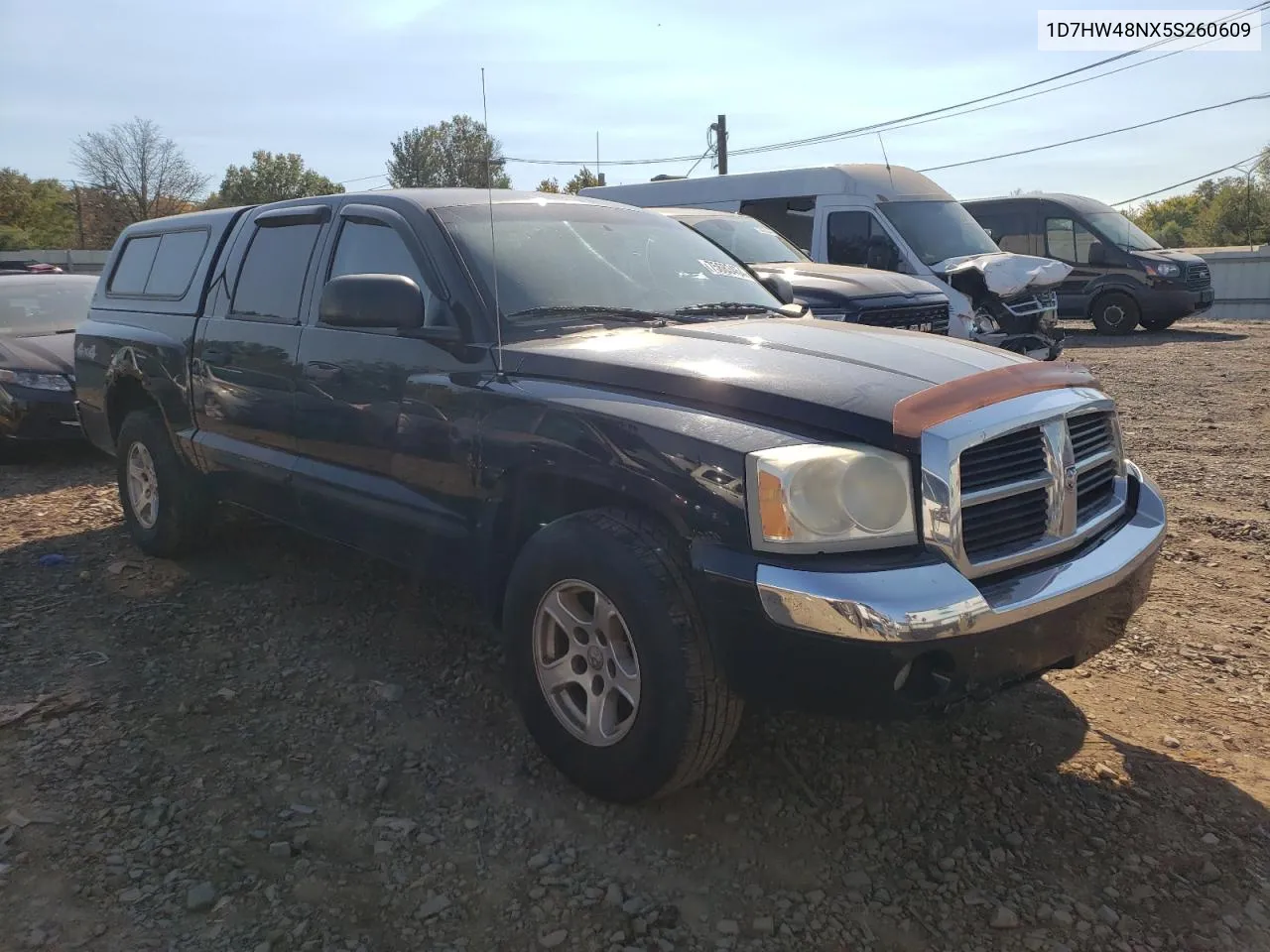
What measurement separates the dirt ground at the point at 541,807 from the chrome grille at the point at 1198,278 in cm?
1264

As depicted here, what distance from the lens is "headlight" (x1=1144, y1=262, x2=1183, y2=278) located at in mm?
15227

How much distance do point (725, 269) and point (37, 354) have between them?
621 cm

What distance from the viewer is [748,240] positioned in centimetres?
957

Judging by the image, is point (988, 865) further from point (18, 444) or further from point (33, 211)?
point (33, 211)

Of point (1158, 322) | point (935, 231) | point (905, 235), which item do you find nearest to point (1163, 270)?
point (1158, 322)

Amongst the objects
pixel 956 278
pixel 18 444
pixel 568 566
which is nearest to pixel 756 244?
pixel 956 278

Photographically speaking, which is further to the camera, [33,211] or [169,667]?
[33,211]

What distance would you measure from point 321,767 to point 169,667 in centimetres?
114

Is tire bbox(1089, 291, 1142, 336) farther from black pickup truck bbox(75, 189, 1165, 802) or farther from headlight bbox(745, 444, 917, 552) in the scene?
headlight bbox(745, 444, 917, 552)

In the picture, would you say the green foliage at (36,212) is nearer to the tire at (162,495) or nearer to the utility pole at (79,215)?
the utility pole at (79,215)

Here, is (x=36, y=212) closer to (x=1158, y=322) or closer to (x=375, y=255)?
(x=1158, y=322)

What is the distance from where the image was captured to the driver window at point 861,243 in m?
11.4

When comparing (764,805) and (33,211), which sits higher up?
(33,211)

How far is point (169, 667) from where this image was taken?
4008mm
